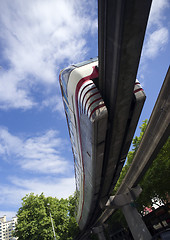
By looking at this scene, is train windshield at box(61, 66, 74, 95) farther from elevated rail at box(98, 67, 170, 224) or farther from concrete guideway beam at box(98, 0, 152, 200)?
elevated rail at box(98, 67, 170, 224)

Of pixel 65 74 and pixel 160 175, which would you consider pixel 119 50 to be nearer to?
pixel 65 74

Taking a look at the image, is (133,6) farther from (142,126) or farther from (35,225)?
(35,225)

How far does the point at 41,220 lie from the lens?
27.8m

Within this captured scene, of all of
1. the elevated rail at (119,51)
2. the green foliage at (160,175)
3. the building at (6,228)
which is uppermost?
the building at (6,228)

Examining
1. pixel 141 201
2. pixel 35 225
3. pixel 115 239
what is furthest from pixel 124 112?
pixel 115 239

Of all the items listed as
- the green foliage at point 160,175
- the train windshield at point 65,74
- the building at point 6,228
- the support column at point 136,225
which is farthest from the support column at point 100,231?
the building at point 6,228

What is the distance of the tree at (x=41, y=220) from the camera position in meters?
26.3

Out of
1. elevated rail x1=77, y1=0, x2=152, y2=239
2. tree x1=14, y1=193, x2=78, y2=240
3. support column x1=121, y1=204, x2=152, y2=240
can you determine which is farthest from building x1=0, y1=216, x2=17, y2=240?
elevated rail x1=77, y1=0, x2=152, y2=239

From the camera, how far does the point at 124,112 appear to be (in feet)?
22.9

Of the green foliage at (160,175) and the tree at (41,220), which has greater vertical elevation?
the tree at (41,220)

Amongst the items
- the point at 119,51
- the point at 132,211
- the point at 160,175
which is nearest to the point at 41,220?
the point at 132,211

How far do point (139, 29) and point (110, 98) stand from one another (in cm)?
269

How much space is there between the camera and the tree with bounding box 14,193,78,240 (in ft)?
86.4

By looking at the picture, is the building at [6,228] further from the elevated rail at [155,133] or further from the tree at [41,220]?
the elevated rail at [155,133]
